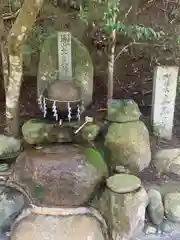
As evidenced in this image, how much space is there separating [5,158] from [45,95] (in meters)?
0.89

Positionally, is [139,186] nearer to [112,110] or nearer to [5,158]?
[112,110]

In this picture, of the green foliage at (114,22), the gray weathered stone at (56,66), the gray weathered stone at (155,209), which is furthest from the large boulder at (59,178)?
the green foliage at (114,22)

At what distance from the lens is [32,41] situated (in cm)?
453

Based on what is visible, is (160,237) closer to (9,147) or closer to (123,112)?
(123,112)

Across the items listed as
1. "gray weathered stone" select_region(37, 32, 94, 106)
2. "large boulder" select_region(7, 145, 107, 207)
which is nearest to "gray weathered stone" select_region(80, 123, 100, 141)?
"large boulder" select_region(7, 145, 107, 207)

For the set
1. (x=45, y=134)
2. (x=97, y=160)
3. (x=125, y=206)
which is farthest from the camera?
(x=45, y=134)

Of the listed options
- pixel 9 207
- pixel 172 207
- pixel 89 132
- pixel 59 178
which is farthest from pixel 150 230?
pixel 9 207

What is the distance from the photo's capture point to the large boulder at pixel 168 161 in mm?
3541

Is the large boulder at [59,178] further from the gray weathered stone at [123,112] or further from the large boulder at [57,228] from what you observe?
the gray weathered stone at [123,112]

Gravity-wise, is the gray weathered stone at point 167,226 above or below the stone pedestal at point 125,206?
below

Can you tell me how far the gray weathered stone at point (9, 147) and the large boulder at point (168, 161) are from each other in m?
1.47

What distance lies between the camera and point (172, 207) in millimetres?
3193

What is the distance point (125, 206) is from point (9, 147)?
1.41 metres

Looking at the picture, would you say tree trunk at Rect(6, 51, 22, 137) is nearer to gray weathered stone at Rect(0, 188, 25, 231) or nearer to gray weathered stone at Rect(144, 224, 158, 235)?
gray weathered stone at Rect(0, 188, 25, 231)
